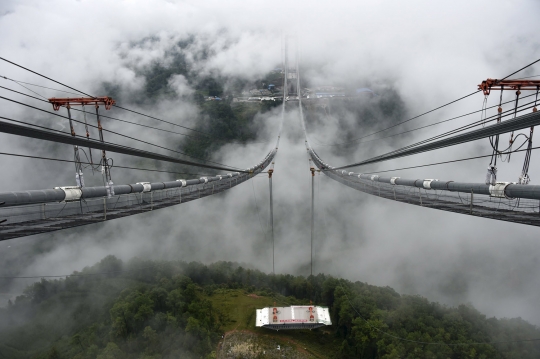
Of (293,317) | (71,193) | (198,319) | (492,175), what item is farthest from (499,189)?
(198,319)

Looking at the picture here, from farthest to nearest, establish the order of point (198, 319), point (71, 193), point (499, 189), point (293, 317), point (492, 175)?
point (198, 319) < point (293, 317) < point (492, 175) < point (499, 189) < point (71, 193)

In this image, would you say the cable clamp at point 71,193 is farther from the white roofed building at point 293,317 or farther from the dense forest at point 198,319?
the white roofed building at point 293,317

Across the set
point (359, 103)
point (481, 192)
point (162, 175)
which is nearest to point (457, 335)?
point (481, 192)

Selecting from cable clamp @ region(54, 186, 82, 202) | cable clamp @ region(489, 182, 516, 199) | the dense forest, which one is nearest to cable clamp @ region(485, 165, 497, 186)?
cable clamp @ region(489, 182, 516, 199)

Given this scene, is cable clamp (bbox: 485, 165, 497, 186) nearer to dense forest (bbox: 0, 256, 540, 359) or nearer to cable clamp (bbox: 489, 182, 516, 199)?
cable clamp (bbox: 489, 182, 516, 199)

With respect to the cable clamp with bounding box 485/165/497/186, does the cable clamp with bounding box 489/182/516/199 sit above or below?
below

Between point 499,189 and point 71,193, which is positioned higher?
point 71,193

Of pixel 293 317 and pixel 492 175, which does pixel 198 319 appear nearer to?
pixel 293 317

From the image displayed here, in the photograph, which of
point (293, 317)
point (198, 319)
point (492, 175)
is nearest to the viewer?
point (492, 175)
